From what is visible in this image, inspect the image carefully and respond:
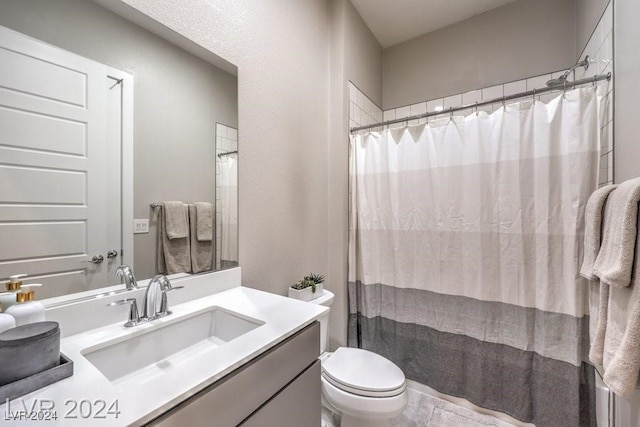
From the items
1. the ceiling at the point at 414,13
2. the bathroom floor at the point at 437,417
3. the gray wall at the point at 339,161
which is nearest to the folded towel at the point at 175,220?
the gray wall at the point at 339,161

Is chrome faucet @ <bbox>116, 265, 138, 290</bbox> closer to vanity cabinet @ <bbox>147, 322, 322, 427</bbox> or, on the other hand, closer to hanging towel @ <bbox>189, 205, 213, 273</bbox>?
hanging towel @ <bbox>189, 205, 213, 273</bbox>

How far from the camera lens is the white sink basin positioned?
78 cm

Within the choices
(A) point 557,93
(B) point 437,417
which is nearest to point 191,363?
(B) point 437,417

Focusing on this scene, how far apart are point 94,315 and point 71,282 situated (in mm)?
125

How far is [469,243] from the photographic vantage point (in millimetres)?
1562

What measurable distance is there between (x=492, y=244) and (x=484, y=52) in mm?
1597

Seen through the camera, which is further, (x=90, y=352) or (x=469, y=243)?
(x=469, y=243)

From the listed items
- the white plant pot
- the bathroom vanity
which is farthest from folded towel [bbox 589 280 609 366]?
the white plant pot

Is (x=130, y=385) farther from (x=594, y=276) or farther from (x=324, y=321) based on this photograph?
(x=594, y=276)

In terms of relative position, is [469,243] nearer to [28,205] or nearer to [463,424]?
[463,424]

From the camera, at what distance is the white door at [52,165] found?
70 centimetres

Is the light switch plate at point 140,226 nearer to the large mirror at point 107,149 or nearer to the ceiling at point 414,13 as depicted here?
the large mirror at point 107,149

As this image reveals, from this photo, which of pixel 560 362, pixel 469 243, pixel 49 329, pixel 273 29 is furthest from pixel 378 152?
pixel 49 329

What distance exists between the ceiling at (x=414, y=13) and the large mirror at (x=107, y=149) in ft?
4.86
